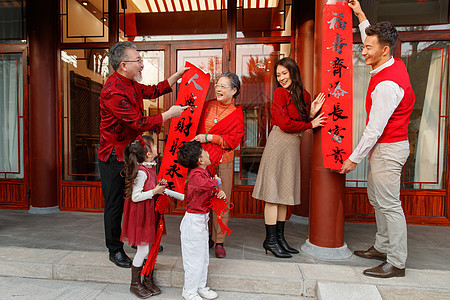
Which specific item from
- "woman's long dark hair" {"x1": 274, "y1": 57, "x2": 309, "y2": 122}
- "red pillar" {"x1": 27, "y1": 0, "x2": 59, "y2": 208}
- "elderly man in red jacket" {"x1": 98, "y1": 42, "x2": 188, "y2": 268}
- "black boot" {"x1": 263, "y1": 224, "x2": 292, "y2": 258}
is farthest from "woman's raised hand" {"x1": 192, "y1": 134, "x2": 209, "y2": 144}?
"red pillar" {"x1": 27, "y1": 0, "x2": 59, "y2": 208}

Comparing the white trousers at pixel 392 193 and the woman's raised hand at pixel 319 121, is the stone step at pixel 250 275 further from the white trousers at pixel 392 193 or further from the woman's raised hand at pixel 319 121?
the woman's raised hand at pixel 319 121

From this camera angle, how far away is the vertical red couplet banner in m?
2.54

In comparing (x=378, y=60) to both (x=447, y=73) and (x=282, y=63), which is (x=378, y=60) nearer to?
(x=282, y=63)

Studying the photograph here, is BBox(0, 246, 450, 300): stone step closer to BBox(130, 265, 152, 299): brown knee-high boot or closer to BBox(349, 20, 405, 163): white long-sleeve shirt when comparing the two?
BBox(130, 265, 152, 299): brown knee-high boot

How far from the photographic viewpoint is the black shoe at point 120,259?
235cm

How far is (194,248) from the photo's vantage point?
1986 millimetres

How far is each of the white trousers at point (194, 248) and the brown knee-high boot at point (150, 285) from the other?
0.28 metres

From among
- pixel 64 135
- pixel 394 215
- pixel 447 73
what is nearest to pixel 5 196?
pixel 64 135

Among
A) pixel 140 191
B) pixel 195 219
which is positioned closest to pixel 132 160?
pixel 140 191

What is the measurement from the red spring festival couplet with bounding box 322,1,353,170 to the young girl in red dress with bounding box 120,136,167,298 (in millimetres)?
1437

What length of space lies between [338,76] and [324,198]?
1035 mm

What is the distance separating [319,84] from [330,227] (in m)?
1.24

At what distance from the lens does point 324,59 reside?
2.48 m

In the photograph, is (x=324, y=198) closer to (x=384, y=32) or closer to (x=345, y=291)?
(x=345, y=291)
